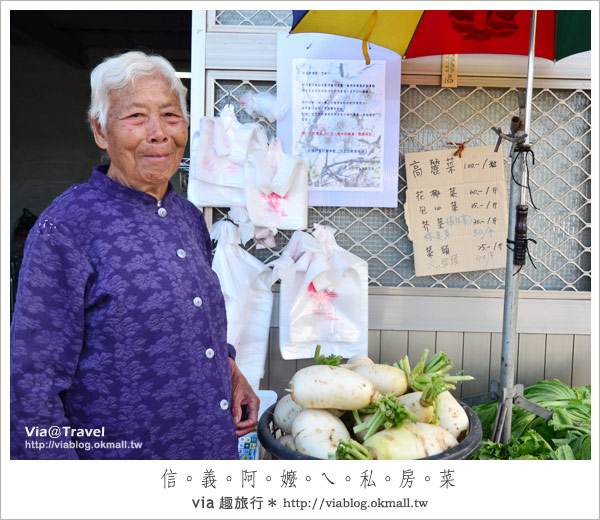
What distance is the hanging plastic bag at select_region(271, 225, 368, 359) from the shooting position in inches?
101

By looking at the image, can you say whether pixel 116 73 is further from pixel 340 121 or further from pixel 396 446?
pixel 340 121

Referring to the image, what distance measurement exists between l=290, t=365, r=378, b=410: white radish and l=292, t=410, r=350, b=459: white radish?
0.10 feet

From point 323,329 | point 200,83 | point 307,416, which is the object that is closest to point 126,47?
point 200,83

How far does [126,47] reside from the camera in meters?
5.48

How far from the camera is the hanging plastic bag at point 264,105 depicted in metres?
2.60

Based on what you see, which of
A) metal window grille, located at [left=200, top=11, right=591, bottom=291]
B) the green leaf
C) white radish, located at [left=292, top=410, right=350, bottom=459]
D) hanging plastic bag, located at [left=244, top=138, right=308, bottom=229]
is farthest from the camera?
metal window grille, located at [left=200, top=11, right=591, bottom=291]

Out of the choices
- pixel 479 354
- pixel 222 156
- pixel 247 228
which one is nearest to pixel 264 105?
pixel 222 156

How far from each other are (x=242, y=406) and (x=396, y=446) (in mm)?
495

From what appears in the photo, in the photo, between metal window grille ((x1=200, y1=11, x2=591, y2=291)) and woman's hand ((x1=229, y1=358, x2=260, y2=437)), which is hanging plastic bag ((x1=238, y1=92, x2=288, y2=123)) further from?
woman's hand ((x1=229, y1=358, x2=260, y2=437))

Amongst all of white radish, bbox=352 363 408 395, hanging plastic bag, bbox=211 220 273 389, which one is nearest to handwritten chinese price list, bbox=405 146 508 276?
hanging plastic bag, bbox=211 220 273 389

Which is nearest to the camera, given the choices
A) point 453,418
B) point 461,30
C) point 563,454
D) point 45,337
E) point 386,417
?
point 45,337

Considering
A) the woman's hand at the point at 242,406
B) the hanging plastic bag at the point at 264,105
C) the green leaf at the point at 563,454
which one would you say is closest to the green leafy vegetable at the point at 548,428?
the green leaf at the point at 563,454

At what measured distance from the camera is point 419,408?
1491 millimetres

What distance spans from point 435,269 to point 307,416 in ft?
4.85
